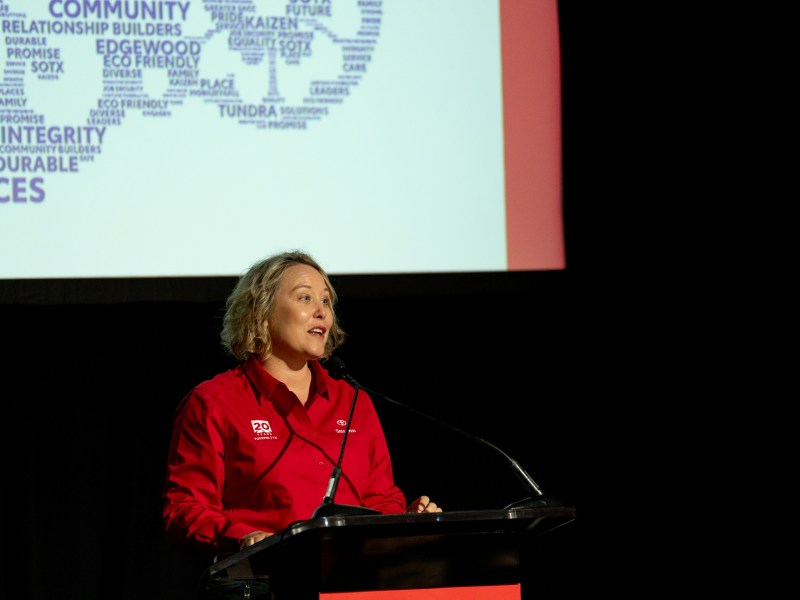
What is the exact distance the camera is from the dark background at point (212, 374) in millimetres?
3840

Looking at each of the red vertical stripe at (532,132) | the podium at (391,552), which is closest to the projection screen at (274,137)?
the red vertical stripe at (532,132)

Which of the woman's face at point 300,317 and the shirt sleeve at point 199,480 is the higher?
the woman's face at point 300,317

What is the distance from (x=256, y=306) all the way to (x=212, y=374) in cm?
126

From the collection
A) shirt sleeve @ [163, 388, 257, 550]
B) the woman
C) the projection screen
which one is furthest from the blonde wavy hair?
the projection screen

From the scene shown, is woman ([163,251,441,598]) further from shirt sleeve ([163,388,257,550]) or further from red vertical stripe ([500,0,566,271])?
red vertical stripe ([500,0,566,271])

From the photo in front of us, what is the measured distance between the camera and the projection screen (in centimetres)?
368

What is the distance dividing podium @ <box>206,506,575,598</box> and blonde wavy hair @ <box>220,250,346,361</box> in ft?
3.00

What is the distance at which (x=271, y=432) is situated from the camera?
8.69ft

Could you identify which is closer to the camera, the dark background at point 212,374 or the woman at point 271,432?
the woman at point 271,432

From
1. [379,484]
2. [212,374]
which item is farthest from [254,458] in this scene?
[212,374]

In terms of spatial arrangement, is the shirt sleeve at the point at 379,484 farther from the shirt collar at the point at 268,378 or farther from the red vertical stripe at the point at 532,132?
the red vertical stripe at the point at 532,132

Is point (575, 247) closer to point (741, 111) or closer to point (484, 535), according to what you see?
point (741, 111)

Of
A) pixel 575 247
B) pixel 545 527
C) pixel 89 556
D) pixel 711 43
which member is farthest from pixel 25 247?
pixel 711 43

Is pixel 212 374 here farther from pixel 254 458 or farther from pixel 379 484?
pixel 254 458
